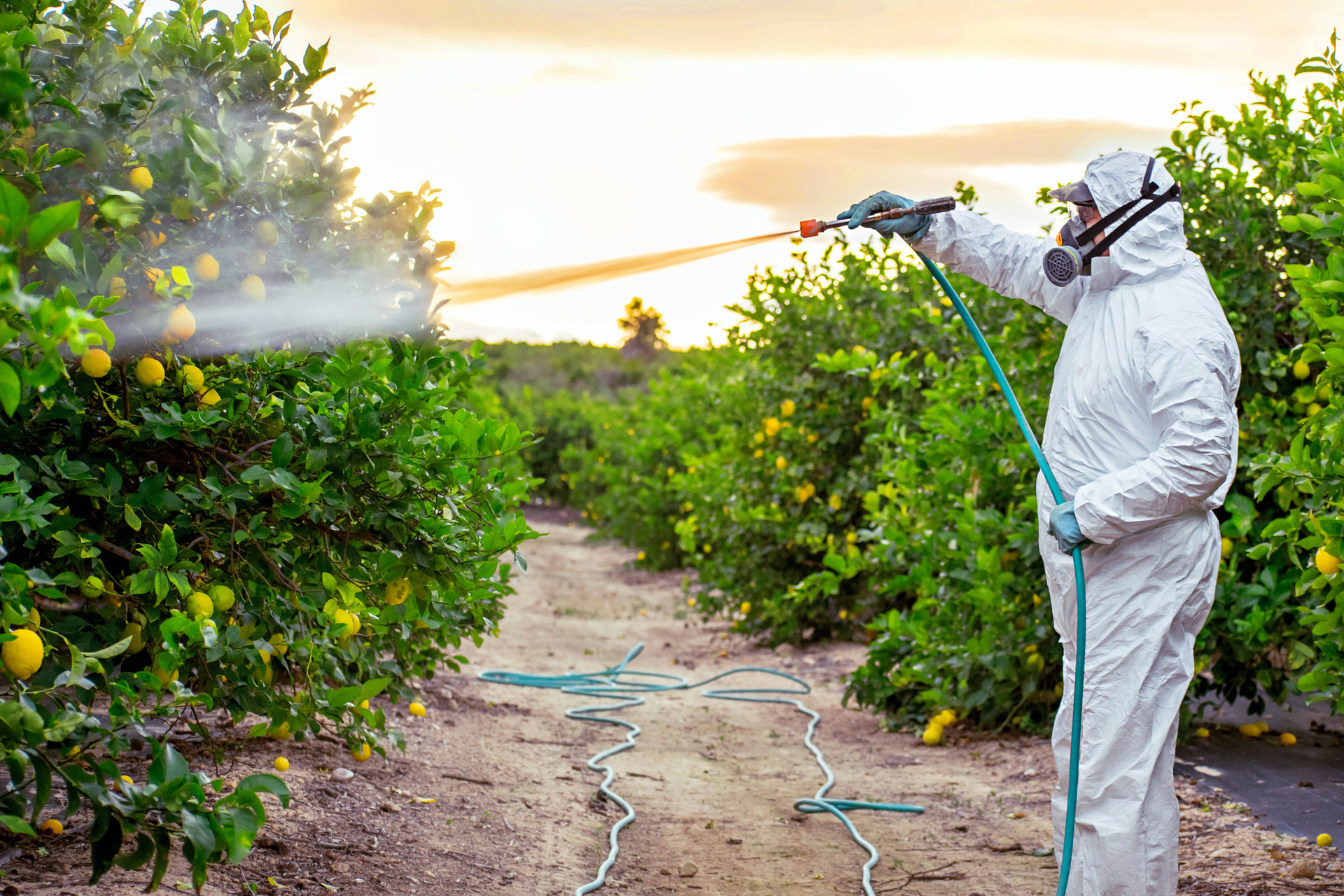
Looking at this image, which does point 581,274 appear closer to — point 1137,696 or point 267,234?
point 267,234

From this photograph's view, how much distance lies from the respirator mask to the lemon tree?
165cm

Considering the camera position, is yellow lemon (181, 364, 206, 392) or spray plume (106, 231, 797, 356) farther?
yellow lemon (181, 364, 206, 392)

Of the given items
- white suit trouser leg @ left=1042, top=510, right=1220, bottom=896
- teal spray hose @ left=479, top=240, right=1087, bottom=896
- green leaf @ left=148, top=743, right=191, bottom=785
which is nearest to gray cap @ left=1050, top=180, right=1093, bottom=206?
teal spray hose @ left=479, top=240, right=1087, bottom=896

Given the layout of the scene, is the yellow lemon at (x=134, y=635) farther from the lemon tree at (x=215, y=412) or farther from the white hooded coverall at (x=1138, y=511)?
the white hooded coverall at (x=1138, y=511)

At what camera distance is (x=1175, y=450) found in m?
2.41

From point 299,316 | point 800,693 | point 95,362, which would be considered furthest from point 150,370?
point 800,693

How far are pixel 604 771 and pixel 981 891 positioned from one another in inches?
66.0

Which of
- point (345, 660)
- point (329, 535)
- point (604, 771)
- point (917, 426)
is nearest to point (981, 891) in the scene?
point (604, 771)

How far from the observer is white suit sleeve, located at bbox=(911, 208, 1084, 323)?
3.11 meters

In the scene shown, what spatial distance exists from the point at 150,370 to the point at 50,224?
0.80m

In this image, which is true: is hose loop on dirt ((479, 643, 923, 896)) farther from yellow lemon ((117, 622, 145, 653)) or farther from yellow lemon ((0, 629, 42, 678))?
yellow lemon ((0, 629, 42, 678))

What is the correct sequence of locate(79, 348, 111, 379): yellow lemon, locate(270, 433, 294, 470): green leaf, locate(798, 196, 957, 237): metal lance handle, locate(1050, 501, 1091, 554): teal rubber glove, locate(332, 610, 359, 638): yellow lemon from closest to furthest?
locate(79, 348, 111, 379): yellow lemon
locate(270, 433, 294, 470): green leaf
locate(332, 610, 359, 638): yellow lemon
locate(1050, 501, 1091, 554): teal rubber glove
locate(798, 196, 957, 237): metal lance handle

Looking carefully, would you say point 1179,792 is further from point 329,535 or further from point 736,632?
point 736,632

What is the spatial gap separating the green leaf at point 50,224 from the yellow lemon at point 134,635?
37.7 inches
